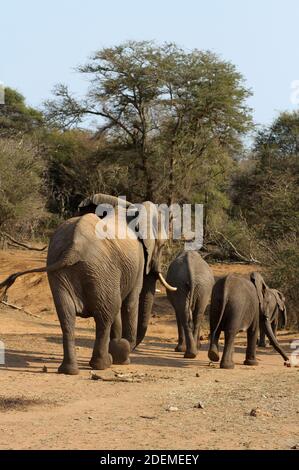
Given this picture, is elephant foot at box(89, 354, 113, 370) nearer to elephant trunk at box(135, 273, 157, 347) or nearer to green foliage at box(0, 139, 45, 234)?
elephant trunk at box(135, 273, 157, 347)

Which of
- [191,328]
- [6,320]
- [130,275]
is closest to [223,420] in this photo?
[130,275]

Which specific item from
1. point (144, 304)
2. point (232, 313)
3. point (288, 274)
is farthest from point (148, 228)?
point (288, 274)

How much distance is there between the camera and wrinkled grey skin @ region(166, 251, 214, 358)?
13039 mm

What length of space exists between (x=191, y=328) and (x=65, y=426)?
19.2ft

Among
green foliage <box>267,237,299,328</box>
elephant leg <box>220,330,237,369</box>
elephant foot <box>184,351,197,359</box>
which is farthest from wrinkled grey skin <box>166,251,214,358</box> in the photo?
green foliage <box>267,237,299,328</box>

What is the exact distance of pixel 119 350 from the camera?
1107 cm

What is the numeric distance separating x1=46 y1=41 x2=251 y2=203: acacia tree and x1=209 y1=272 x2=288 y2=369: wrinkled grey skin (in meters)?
17.2

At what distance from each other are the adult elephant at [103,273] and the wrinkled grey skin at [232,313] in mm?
1051

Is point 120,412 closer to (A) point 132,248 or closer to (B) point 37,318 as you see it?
(A) point 132,248

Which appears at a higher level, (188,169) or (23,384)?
(188,169)

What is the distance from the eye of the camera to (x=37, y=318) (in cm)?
1777

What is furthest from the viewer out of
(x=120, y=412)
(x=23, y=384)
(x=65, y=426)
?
(x=23, y=384)

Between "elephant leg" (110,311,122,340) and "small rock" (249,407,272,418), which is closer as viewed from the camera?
"small rock" (249,407,272,418)

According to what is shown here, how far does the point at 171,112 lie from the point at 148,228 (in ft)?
60.8
